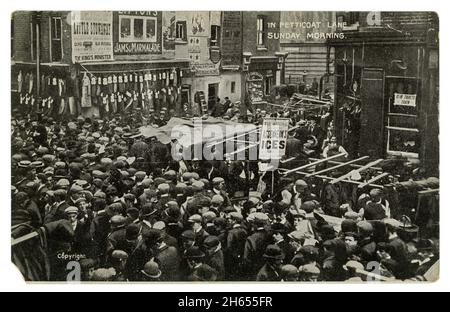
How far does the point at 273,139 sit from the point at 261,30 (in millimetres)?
463

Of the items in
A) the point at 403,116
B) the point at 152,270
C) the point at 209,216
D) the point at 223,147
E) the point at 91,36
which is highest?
the point at 91,36

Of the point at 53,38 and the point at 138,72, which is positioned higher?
the point at 53,38

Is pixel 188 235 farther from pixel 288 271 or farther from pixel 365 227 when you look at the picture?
pixel 365 227

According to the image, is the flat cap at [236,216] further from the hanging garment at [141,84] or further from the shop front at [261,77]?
the hanging garment at [141,84]

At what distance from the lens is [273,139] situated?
2.80 metres

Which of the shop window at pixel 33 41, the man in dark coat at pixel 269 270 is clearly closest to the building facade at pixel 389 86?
the man in dark coat at pixel 269 270

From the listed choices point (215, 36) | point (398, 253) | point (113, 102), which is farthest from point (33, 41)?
point (398, 253)

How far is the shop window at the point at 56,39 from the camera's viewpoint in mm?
2756

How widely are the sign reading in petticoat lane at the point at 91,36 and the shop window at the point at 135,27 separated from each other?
2.1 inches

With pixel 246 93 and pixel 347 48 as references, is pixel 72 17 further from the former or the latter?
pixel 347 48

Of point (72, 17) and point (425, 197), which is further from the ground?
point (72, 17)
